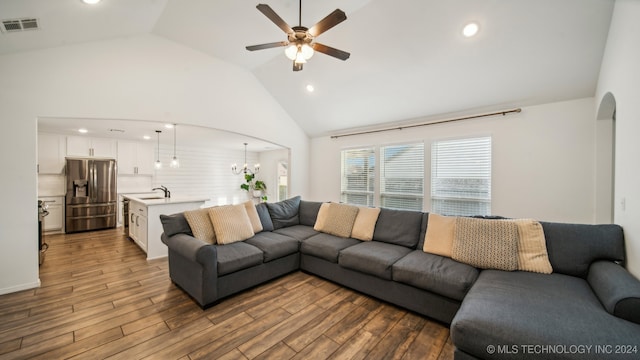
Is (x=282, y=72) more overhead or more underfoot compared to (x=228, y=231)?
more overhead

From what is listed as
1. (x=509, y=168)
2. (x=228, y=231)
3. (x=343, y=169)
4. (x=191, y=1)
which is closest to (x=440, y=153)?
(x=509, y=168)

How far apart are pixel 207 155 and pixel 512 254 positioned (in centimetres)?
791

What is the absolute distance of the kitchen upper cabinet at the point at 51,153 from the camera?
527cm

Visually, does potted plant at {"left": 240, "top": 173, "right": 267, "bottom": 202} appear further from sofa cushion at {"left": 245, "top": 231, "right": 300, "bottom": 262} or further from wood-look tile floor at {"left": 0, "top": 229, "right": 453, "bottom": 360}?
wood-look tile floor at {"left": 0, "top": 229, "right": 453, "bottom": 360}

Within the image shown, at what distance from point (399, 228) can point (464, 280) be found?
3.60 feet

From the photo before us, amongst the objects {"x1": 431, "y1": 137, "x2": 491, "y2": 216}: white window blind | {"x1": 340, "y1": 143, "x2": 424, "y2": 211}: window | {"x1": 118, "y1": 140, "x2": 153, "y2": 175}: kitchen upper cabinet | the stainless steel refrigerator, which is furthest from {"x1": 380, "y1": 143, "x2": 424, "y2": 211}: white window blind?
the stainless steel refrigerator

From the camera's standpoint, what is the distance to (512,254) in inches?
86.7

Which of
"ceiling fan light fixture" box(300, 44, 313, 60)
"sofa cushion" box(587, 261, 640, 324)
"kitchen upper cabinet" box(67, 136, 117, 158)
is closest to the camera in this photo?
"sofa cushion" box(587, 261, 640, 324)

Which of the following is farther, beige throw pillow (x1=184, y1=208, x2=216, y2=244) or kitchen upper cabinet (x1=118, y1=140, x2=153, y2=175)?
kitchen upper cabinet (x1=118, y1=140, x2=153, y2=175)

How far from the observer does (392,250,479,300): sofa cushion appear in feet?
6.72

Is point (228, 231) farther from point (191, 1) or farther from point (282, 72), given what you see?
point (282, 72)

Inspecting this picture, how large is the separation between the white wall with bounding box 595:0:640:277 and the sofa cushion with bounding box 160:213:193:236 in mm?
4043

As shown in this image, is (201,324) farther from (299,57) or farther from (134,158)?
(134,158)

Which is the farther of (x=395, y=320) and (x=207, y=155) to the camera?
(x=207, y=155)
